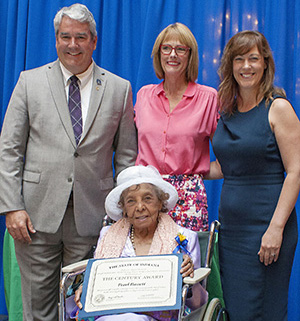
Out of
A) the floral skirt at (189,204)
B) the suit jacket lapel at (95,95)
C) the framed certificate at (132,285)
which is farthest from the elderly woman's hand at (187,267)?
the suit jacket lapel at (95,95)

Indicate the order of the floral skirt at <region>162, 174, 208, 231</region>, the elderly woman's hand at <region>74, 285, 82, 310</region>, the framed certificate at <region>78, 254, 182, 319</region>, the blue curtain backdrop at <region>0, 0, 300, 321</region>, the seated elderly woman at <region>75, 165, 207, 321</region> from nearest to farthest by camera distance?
the framed certificate at <region>78, 254, 182, 319</region> → the elderly woman's hand at <region>74, 285, 82, 310</region> → the seated elderly woman at <region>75, 165, 207, 321</region> → the floral skirt at <region>162, 174, 208, 231</region> → the blue curtain backdrop at <region>0, 0, 300, 321</region>

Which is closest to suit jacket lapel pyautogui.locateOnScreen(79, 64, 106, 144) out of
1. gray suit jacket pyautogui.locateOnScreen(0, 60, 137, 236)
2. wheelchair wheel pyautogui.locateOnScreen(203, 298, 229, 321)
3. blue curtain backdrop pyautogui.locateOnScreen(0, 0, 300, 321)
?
gray suit jacket pyautogui.locateOnScreen(0, 60, 137, 236)

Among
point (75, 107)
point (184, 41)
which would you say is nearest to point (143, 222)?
point (75, 107)

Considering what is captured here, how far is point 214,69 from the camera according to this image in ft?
→ 11.5

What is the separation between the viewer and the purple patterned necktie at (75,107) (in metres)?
2.70

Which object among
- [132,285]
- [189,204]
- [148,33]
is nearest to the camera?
[132,285]

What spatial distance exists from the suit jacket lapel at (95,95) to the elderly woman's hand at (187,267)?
89 centimetres

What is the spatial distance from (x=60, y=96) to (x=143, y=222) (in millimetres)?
850

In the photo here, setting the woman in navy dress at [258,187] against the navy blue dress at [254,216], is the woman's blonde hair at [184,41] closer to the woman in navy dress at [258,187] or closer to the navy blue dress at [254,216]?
the woman in navy dress at [258,187]

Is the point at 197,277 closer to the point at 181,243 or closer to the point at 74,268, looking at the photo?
the point at 181,243

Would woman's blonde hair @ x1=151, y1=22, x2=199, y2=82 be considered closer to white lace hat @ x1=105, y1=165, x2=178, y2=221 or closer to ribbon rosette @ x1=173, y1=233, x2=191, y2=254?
white lace hat @ x1=105, y1=165, x2=178, y2=221

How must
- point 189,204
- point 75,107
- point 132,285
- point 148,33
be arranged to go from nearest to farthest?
1. point 132,285
2. point 189,204
3. point 75,107
4. point 148,33

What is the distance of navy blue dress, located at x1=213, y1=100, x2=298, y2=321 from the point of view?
7.64ft

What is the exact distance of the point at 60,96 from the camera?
2691 mm
